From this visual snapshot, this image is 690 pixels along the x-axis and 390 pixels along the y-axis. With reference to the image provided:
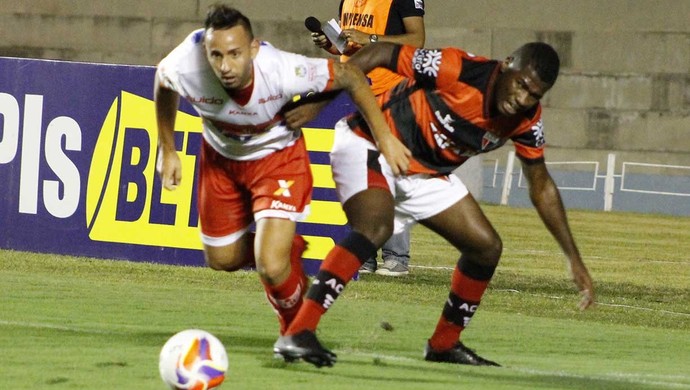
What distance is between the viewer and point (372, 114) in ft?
23.3

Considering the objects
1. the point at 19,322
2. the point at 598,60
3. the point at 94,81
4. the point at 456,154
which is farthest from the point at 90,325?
the point at 598,60

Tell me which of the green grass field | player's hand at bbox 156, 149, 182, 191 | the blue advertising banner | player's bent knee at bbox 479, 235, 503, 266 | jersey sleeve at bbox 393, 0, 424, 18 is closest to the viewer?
the green grass field

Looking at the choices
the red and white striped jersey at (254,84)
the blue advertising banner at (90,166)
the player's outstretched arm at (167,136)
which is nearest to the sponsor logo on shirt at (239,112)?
the red and white striped jersey at (254,84)

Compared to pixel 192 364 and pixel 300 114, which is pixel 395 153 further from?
pixel 192 364

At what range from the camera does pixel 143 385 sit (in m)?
6.54

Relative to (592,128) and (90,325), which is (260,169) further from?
(592,128)

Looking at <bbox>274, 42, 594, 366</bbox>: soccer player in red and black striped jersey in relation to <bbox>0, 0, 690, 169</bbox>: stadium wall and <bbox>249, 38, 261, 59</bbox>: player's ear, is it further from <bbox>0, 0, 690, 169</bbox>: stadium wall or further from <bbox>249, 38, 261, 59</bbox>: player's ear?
<bbox>0, 0, 690, 169</bbox>: stadium wall

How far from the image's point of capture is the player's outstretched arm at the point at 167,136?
740 centimetres

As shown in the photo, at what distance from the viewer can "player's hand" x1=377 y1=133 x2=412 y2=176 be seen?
270 inches

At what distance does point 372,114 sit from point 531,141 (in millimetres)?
962

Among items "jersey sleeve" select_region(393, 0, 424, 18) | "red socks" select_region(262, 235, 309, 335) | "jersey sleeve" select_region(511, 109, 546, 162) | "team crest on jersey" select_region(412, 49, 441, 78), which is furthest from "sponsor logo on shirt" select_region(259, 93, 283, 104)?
"jersey sleeve" select_region(393, 0, 424, 18)

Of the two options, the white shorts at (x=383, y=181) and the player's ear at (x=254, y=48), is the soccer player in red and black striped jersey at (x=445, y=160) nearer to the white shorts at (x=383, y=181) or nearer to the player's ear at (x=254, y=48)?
the white shorts at (x=383, y=181)

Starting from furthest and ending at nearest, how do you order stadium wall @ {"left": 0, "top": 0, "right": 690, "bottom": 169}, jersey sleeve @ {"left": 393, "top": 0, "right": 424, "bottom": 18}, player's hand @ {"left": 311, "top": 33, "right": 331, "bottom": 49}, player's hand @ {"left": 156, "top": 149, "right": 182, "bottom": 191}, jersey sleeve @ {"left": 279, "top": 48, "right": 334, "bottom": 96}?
stadium wall @ {"left": 0, "top": 0, "right": 690, "bottom": 169}, jersey sleeve @ {"left": 393, "top": 0, "right": 424, "bottom": 18}, player's hand @ {"left": 311, "top": 33, "right": 331, "bottom": 49}, player's hand @ {"left": 156, "top": 149, "right": 182, "bottom": 191}, jersey sleeve @ {"left": 279, "top": 48, "right": 334, "bottom": 96}

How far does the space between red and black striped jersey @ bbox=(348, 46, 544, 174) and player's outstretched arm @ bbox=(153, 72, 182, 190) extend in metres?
0.92
